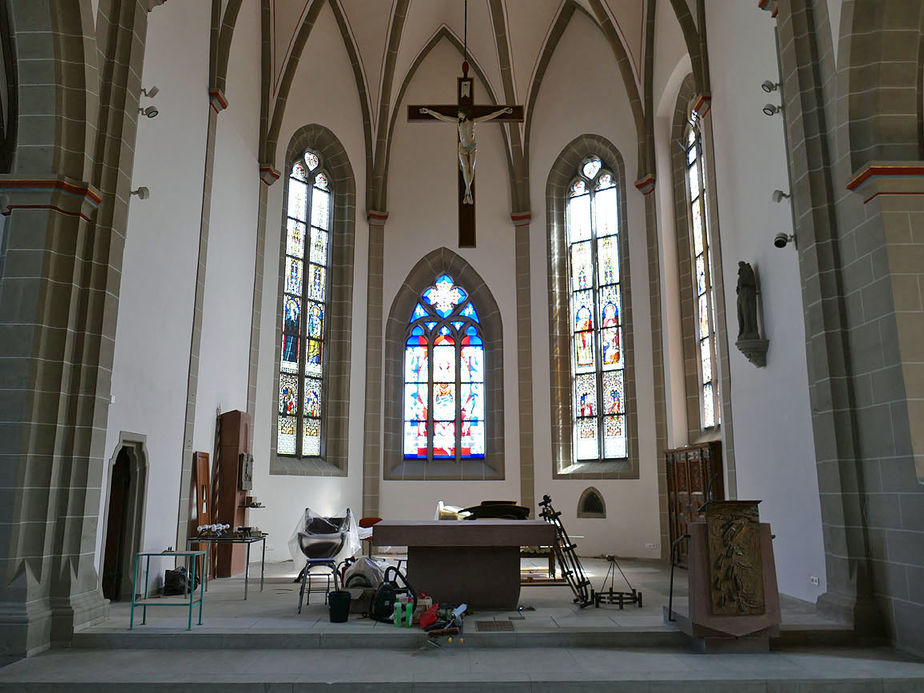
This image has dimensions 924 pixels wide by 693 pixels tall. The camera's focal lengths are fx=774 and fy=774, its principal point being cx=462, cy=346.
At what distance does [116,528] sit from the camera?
845 cm

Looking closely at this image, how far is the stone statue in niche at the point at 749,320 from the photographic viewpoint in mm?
8984

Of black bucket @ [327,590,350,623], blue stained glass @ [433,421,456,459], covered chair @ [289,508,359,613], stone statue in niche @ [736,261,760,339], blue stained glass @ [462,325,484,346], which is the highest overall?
blue stained glass @ [462,325,484,346]

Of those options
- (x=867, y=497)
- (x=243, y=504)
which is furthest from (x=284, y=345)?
(x=867, y=497)

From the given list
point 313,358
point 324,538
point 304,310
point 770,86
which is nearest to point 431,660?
point 324,538

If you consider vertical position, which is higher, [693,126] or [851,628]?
[693,126]

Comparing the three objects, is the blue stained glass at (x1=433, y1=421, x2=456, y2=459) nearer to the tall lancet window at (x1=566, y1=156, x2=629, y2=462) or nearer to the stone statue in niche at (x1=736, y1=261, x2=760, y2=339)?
the tall lancet window at (x1=566, y1=156, x2=629, y2=462)

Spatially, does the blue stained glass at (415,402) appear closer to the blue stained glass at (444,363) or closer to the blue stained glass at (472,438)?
the blue stained glass at (444,363)

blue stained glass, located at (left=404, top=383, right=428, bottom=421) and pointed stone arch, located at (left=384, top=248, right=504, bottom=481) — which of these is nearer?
pointed stone arch, located at (left=384, top=248, right=504, bottom=481)

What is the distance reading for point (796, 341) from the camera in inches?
321

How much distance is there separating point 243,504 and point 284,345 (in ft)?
11.2

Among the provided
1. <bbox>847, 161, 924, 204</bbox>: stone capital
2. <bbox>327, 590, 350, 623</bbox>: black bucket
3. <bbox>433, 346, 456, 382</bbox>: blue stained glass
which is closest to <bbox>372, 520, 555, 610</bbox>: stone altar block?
<bbox>327, 590, 350, 623</bbox>: black bucket

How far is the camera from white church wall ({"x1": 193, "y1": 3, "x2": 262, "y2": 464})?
10.7 meters

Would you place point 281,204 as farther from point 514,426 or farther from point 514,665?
point 514,665

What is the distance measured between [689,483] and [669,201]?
4.82 m
